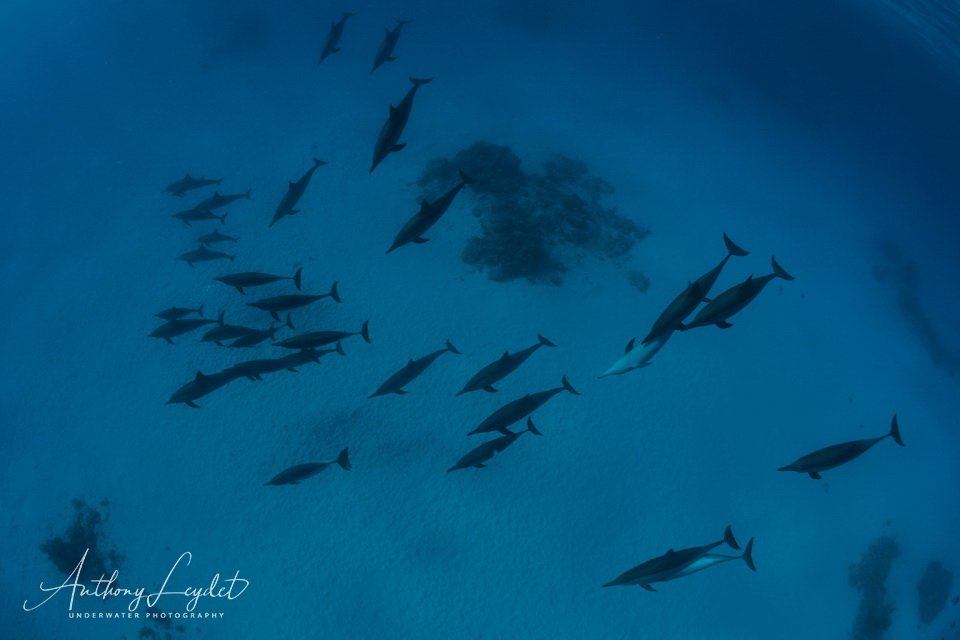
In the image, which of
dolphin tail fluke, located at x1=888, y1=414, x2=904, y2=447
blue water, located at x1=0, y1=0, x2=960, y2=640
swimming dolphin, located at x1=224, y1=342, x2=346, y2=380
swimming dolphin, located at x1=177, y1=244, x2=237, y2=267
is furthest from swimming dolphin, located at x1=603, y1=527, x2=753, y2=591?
swimming dolphin, located at x1=177, y1=244, x2=237, y2=267

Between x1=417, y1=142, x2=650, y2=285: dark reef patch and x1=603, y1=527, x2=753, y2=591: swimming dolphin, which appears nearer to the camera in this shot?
x1=603, y1=527, x2=753, y2=591: swimming dolphin

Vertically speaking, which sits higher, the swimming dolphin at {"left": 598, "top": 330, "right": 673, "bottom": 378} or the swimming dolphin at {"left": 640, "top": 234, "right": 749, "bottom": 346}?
the swimming dolphin at {"left": 640, "top": 234, "right": 749, "bottom": 346}

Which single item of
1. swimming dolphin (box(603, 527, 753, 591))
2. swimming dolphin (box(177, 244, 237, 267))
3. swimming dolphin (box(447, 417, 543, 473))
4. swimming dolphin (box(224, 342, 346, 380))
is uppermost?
swimming dolphin (box(603, 527, 753, 591))

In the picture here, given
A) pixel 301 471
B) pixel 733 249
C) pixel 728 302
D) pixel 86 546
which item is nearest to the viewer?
pixel 728 302

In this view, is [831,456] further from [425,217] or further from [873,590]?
[873,590]

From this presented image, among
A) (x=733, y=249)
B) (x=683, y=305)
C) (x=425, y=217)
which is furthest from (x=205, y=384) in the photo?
(x=733, y=249)

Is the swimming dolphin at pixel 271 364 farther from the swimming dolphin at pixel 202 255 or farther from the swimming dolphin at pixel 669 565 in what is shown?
the swimming dolphin at pixel 202 255

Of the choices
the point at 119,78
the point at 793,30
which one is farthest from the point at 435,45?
the point at 793,30

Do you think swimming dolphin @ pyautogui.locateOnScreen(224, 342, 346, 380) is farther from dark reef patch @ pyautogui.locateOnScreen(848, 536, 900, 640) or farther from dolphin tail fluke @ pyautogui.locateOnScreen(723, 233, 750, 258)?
dark reef patch @ pyautogui.locateOnScreen(848, 536, 900, 640)
